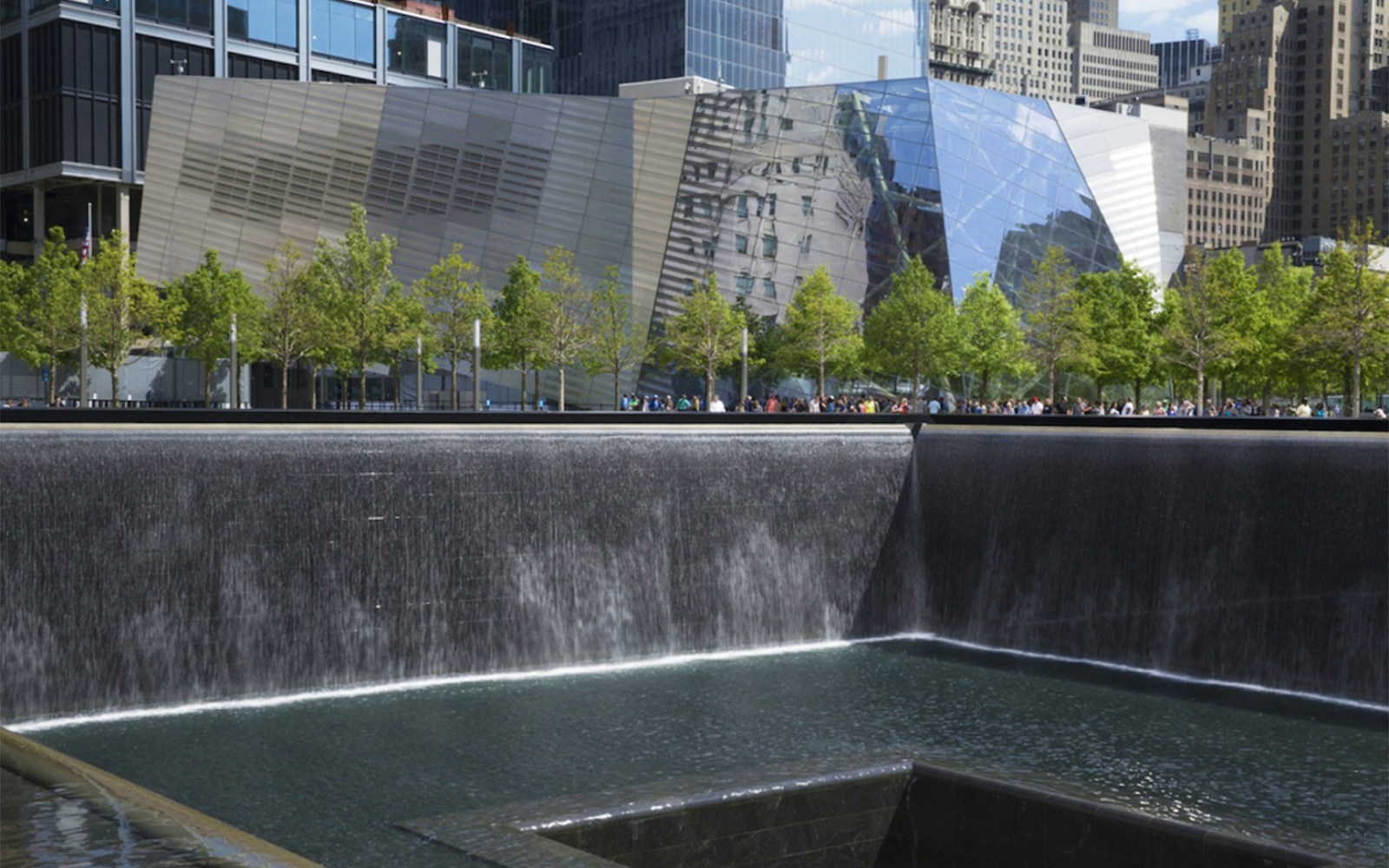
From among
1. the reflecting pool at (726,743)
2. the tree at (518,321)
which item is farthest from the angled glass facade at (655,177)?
the reflecting pool at (726,743)

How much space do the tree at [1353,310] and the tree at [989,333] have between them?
9.85 meters

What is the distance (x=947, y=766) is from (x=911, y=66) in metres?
100

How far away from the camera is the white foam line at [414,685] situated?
14.1 metres

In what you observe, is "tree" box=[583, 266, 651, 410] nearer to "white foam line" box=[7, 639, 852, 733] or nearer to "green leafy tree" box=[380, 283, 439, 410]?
"green leafy tree" box=[380, 283, 439, 410]

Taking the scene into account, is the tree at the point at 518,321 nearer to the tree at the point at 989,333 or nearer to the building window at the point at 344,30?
the tree at the point at 989,333

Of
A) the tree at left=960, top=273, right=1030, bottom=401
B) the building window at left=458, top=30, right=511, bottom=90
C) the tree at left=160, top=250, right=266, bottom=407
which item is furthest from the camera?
the building window at left=458, top=30, right=511, bottom=90

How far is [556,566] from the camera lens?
57.6ft

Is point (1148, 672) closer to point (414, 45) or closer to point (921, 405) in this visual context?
point (921, 405)

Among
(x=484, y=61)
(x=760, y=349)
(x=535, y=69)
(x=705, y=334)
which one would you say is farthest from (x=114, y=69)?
(x=760, y=349)

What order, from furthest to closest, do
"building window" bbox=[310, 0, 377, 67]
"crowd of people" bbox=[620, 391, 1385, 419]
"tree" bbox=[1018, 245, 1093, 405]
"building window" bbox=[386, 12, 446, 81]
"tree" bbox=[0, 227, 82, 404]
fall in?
"building window" bbox=[386, 12, 446, 81] < "building window" bbox=[310, 0, 377, 67] < "tree" bbox=[1018, 245, 1093, 405] < "crowd of people" bbox=[620, 391, 1385, 419] < "tree" bbox=[0, 227, 82, 404]

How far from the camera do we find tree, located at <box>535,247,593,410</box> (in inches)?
1981

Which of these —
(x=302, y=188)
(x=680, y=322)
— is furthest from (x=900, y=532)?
(x=302, y=188)

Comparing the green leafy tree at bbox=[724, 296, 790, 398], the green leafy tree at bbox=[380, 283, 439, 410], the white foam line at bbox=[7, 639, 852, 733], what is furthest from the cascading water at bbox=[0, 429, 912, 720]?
the green leafy tree at bbox=[724, 296, 790, 398]

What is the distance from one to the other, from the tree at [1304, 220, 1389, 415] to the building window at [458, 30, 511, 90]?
46124 mm
